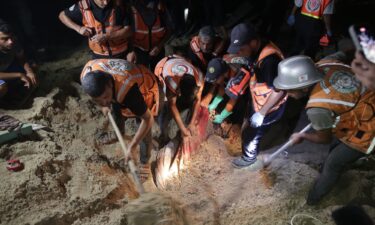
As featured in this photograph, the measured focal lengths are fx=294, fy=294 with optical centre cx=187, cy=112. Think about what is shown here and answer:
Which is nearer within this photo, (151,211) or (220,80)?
(151,211)

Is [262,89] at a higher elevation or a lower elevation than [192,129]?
higher

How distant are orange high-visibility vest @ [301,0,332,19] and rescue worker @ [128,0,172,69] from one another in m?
1.70

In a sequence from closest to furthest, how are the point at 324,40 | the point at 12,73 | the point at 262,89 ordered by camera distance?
the point at 262,89
the point at 12,73
the point at 324,40

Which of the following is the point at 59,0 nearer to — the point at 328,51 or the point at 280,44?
the point at 280,44

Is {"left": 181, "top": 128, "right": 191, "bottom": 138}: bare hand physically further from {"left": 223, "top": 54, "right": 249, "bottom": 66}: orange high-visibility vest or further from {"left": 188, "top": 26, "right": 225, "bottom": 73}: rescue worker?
{"left": 223, "top": 54, "right": 249, "bottom": 66}: orange high-visibility vest

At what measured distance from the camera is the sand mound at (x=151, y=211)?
7.19 feet

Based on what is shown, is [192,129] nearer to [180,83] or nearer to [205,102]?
[205,102]

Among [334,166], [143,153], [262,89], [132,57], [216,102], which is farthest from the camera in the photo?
[216,102]

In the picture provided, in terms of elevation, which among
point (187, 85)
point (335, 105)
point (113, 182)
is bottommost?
point (113, 182)

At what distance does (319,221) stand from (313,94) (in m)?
1.14

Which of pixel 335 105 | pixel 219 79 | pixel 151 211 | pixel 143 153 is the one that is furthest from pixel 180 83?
pixel 335 105

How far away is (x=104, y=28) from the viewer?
10.9 feet

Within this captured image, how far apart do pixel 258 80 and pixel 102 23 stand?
6.01ft

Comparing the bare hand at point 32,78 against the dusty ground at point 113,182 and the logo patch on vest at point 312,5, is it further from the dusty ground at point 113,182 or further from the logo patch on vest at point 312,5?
the logo patch on vest at point 312,5
